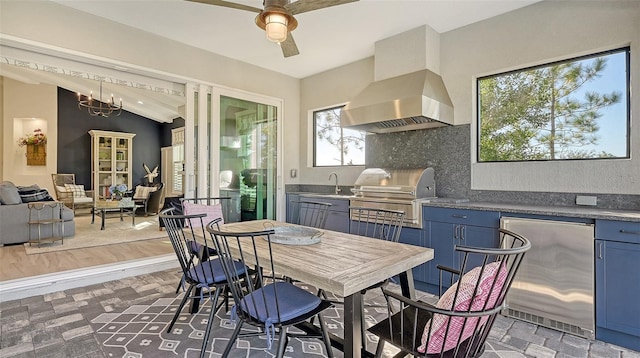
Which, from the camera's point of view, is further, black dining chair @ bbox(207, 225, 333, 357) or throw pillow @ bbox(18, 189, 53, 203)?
throw pillow @ bbox(18, 189, 53, 203)

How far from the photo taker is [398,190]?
327cm

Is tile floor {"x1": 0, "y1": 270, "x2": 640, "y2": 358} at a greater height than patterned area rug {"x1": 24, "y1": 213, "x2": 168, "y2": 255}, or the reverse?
patterned area rug {"x1": 24, "y1": 213, "x2": 168, "y2": 255}

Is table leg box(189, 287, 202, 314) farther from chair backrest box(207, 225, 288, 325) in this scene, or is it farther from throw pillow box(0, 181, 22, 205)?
throw pillow box(0, 181, 22, 205)

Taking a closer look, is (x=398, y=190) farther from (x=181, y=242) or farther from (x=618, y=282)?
(x=181, y=242)

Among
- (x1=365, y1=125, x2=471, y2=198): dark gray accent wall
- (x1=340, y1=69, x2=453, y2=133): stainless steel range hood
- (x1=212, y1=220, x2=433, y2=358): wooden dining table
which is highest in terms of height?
(x1=340, y1=69, x2=453, y2=133): stainless steel range hood

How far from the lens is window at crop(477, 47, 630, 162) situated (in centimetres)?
254

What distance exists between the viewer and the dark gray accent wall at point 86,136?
820 centimetres

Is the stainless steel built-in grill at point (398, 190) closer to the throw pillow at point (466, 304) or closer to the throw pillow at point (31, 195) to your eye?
the throw pillow at point (466, 304)

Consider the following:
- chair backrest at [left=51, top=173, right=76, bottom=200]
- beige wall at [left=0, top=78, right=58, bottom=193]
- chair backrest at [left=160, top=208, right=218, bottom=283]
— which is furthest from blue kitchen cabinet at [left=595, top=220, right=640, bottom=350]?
beige wall at [left=0, top=78, right=58, bottom=193]

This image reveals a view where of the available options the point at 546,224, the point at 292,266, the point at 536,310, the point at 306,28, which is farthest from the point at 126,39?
the point at 536,310

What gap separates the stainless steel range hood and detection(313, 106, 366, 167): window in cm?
74

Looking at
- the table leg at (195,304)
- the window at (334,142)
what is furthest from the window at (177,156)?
the table leg at (195,304)

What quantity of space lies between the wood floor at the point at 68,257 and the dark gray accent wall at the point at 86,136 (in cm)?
452

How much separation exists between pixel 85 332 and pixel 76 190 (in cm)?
706
